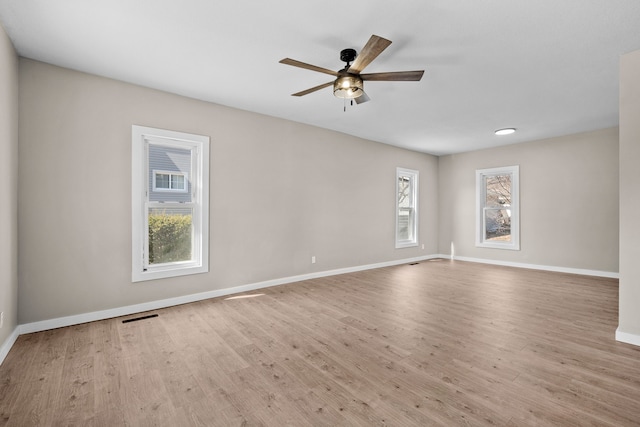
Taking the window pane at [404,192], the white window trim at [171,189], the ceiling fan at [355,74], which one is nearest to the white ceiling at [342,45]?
the ceiling fan at [355,74]

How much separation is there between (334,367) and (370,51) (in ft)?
7.75

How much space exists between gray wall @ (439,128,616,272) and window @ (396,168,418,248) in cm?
135

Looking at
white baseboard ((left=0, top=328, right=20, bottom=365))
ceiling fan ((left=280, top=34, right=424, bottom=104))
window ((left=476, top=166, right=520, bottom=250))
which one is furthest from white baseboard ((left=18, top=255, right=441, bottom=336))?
window ((left=476, top=166, right=520, bottom=250))

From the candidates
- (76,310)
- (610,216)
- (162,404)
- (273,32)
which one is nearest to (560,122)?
(610,216)

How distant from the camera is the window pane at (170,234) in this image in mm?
3641

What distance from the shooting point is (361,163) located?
591cm

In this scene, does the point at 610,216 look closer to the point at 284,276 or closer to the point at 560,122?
the point at 560,122

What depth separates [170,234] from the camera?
3.79 meters

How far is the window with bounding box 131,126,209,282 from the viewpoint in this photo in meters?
3.42

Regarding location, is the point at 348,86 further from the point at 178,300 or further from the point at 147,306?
the point at 147,306

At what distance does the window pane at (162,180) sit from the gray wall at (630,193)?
4.85 meters

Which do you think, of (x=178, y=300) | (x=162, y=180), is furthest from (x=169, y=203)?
(x=178, y=300)

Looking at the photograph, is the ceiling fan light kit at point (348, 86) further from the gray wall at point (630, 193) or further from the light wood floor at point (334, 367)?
the gray wall at point (630, 193)

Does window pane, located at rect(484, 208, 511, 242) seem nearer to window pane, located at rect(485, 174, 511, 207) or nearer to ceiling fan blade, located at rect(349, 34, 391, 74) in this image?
window pane, located at rect(485, 174, 511, 207)
